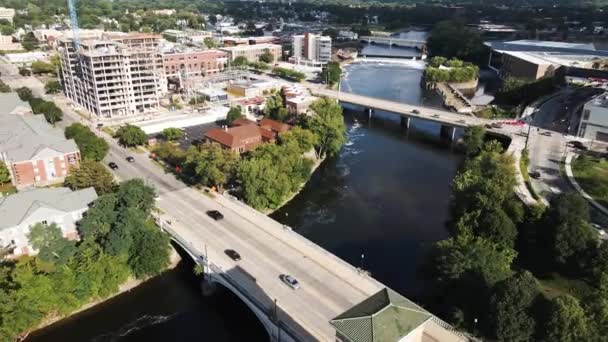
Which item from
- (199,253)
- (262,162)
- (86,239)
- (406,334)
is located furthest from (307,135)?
(406,334)

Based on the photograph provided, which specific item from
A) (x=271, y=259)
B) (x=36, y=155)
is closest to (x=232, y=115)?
(x=36, y=155)

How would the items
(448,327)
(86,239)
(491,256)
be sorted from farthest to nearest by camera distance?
(86,239), (491,256), (448,327)

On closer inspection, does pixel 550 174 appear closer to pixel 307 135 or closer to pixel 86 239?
pixel 307 135

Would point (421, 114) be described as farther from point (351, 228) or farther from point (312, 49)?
point (312, 49)

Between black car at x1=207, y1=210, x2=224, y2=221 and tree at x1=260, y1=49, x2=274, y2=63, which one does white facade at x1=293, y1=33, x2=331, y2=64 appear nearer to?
tree at x1=260, y1=49, x2=274, y2=63

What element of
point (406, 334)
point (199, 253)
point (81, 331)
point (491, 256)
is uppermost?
point (406, 334)

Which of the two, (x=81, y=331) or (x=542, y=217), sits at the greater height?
(x=542, y=217)
